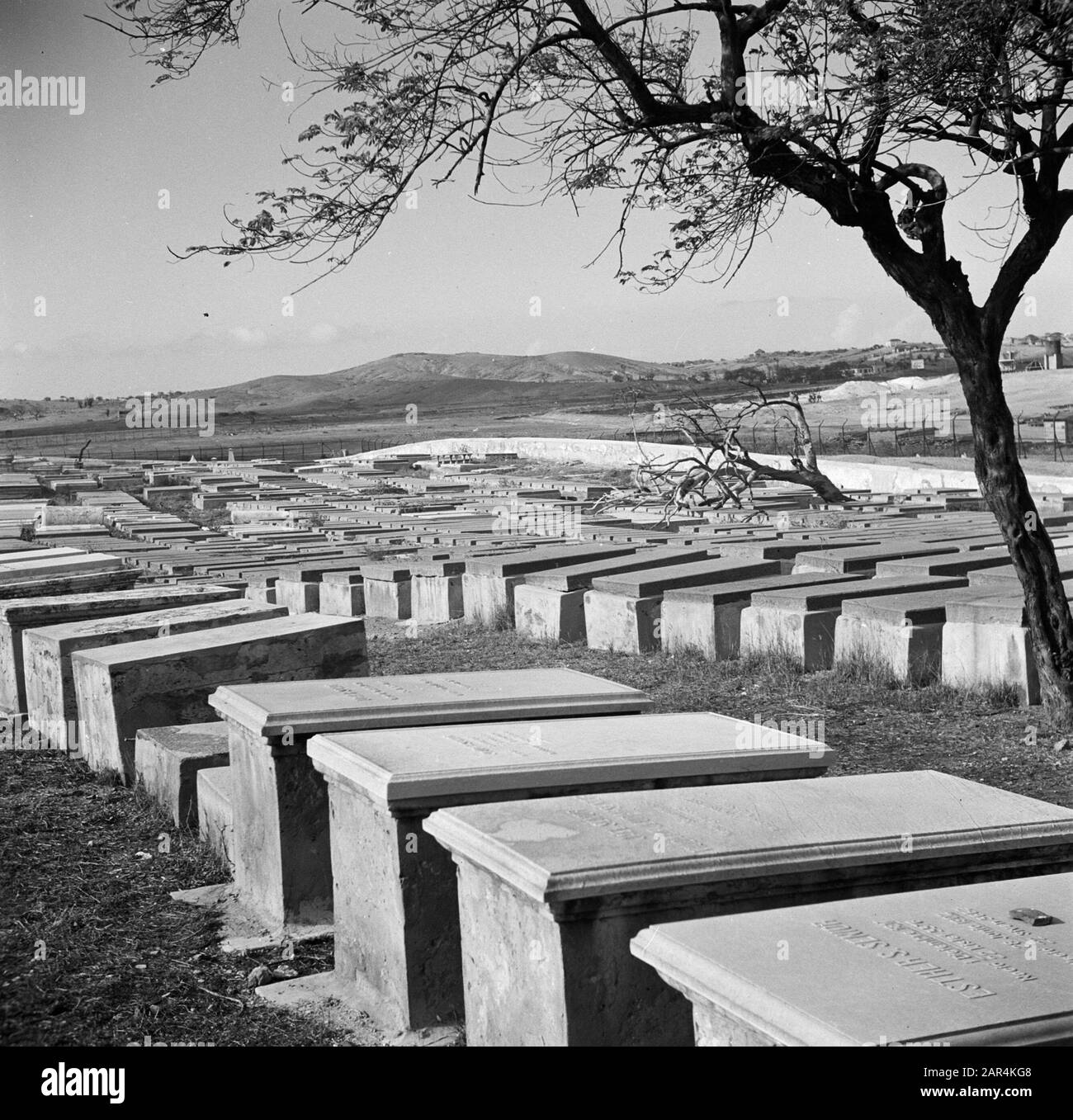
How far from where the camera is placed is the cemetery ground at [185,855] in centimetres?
357

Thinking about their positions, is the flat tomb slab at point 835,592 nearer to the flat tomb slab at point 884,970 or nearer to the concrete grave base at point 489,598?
the concrete grave base at point 489,598

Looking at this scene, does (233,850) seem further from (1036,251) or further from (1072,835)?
(1036,251)

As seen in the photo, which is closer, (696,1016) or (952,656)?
(696,1016)

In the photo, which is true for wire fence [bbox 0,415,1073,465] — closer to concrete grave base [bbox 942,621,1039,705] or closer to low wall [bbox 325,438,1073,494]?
low wall [bbox 325,438,1073,494]

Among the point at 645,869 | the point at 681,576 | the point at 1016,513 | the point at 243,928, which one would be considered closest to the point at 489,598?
the point at 681,576

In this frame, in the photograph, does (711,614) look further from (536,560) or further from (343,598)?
(343,598)

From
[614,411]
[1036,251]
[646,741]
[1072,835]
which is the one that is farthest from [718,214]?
[614,411]

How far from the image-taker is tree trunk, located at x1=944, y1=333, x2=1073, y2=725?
6277 mm

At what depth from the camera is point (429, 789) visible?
3.46 m

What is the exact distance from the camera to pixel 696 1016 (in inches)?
97.0

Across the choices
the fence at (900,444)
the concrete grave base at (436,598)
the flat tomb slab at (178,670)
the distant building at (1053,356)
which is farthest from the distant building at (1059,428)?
the flat tomb slab at (178,670)

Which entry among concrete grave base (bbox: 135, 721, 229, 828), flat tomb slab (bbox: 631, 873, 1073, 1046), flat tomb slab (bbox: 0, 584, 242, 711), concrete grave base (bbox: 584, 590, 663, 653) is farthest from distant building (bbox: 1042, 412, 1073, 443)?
flat tomb slab (bbox: 631, 873, 1073, 1046)

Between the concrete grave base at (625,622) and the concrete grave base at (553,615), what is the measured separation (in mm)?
287

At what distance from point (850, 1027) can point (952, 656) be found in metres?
5.89
